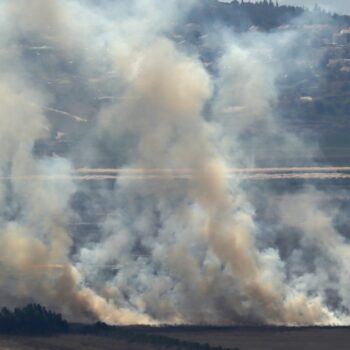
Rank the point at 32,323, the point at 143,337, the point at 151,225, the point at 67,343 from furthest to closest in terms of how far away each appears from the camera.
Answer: the point at 151,225 → the point at 32,323 → the point at 143,337 → the point at 67,343

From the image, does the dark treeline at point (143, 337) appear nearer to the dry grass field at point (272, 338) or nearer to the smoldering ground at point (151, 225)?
the dry grass field at point (272, 338)

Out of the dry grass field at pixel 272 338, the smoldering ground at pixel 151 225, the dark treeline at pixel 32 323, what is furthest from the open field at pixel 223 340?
the smoldering ground at pixel 151 225

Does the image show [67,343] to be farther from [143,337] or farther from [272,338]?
[272,338]

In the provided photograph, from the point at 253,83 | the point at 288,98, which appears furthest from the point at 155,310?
the point at 288,98

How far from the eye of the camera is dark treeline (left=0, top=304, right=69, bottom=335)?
266ft

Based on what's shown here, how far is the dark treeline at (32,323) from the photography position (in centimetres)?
8100

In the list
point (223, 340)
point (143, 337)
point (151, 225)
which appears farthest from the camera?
point (151, 225)

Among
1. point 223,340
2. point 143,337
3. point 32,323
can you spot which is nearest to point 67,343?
point 143,337

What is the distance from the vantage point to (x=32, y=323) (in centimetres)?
8144

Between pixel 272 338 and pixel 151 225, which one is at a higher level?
pixel 151 225

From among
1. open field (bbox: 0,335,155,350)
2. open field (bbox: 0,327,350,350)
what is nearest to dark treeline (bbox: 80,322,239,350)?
open field (bbox: 0,327,350,350)

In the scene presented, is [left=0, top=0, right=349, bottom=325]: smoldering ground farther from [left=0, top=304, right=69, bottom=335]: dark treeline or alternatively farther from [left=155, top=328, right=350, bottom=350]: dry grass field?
[left=0, top=304, right=69, bottom=335]: dark treeline

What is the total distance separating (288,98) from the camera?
19488 centimetres

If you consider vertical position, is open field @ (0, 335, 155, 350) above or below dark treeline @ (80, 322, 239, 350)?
below
